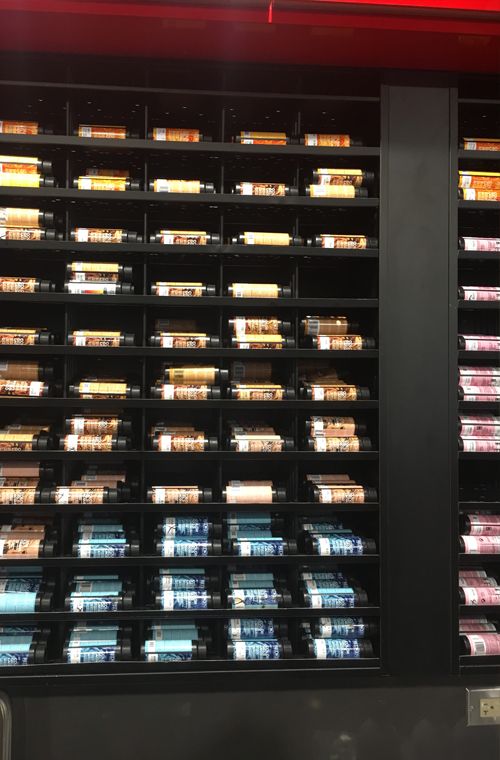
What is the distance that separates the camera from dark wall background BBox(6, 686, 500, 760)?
171 cm

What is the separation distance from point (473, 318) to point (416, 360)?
0.45m

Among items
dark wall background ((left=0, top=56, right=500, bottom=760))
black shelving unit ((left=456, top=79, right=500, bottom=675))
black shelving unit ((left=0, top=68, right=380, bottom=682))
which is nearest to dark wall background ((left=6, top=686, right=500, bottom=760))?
dark wall background ((left=0, top=56, right=500, bottom=760))

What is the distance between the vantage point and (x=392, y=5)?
1520mm

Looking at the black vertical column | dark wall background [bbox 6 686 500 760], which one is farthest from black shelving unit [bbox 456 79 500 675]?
dark wall background [bbox 6 686 500 760]

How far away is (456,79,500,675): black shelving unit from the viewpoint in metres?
1.78

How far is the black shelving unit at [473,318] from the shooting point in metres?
1.78

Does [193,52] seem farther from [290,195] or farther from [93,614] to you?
[93,614]

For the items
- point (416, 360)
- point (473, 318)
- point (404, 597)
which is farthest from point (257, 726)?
point (473, 318)

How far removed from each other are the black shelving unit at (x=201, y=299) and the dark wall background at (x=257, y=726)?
0.12 meters

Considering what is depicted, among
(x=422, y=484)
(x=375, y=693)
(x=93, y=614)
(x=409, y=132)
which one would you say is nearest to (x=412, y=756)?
(x=375, y=693)

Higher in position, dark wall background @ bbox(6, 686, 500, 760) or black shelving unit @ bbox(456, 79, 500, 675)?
black shelving unit @ bbox(456, 79, 500, 675)

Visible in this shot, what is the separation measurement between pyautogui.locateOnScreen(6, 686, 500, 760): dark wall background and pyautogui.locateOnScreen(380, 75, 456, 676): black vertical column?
169 mm

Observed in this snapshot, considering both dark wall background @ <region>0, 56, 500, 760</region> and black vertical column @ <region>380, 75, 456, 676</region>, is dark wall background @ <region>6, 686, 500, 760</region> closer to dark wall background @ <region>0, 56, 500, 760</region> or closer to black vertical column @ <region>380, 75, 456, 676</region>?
dark wall background @ <region>0, 56, 500, 760</region>

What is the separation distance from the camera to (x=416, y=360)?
5.86 feet
